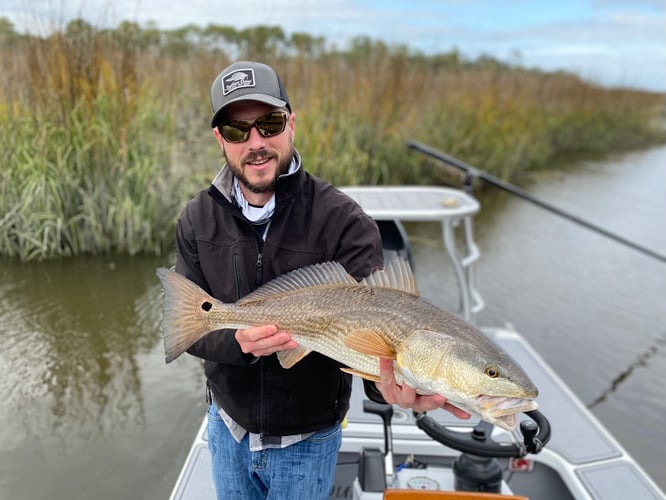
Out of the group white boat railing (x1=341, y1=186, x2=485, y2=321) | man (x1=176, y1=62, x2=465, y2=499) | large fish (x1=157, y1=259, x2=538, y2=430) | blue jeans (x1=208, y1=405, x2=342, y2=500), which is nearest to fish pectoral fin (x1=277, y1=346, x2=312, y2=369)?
large fish (x1=157, y1=259, x2=538, y2=430)

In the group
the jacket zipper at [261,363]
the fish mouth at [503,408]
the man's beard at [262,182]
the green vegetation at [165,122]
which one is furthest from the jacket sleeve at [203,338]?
the green vegetation at [165,122]

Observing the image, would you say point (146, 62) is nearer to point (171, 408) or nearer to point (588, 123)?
point (171, 408)

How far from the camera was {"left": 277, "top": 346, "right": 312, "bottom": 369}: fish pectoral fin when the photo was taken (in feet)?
5.50

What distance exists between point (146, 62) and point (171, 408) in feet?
18.6

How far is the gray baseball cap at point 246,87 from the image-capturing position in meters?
1.73

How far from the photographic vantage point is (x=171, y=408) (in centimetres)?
436

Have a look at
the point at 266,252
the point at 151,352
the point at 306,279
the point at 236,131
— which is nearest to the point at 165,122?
the point at 151,352

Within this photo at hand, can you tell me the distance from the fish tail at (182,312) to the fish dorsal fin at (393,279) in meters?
0.52

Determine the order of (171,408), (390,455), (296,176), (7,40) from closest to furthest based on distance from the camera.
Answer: (296,176) < (390,455) < (171,408) < (7,40)

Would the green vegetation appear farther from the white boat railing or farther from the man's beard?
the man's beard

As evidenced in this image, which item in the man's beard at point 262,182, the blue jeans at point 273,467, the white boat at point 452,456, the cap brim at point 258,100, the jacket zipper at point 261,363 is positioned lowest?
the white boat at point 452,456

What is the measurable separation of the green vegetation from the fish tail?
16.3 ft

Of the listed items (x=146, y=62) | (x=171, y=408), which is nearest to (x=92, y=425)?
(x=171, y=408)

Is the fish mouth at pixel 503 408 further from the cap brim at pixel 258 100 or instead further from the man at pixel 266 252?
the cap brim at pixel 258 100
